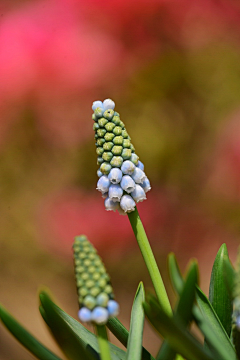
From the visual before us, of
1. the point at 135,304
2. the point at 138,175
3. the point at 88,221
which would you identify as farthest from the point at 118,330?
the point at 88,221

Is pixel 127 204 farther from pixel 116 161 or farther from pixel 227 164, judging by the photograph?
pixel 227 164

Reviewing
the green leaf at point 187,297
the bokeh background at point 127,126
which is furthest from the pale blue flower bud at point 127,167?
the bokeh background at point 127,126

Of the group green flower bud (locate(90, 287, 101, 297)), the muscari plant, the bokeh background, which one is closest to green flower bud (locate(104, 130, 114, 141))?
the muscari plant

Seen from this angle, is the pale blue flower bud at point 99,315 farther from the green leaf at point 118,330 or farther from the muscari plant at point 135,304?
the green leaf at point 118,330

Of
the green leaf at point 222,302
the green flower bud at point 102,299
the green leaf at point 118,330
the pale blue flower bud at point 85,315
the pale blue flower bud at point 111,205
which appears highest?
the pale blue flower bud at point 111,205

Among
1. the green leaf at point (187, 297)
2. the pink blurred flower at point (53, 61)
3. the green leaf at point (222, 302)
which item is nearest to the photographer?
the green leaf at point (187, 297)

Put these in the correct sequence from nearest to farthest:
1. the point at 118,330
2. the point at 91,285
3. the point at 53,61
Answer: the point at 91,285 < the point at 118,330 < the point at 53,61

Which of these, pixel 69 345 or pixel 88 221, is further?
pixel 88 221

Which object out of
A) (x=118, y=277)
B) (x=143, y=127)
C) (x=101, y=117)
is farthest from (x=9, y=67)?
(x=101, y=117)
